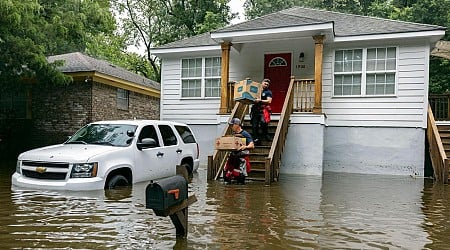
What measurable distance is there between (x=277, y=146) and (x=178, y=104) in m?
6.29

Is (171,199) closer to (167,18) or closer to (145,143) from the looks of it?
(145,143)

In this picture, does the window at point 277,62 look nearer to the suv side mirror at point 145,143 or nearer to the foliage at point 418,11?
the suv side mirror at point 145,143

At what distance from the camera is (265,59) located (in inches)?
598

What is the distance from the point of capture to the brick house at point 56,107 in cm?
1673

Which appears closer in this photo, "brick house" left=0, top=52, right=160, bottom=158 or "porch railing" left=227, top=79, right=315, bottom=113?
"porch railing" left=227, top=79, right=315, bottom=113

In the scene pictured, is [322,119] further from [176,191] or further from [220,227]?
[176,191]

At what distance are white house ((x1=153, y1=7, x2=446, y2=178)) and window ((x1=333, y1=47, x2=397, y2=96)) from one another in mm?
30

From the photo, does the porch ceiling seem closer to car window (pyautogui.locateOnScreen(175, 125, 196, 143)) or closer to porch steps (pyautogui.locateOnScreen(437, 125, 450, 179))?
car window (pyautogui.locateOnScreen(175, 125, 196, 143))

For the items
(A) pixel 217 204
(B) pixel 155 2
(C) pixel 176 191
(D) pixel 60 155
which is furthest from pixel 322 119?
(B) pixel 155 2

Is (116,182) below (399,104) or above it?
below

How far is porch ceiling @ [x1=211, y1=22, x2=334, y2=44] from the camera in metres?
12.2

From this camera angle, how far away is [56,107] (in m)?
17.2

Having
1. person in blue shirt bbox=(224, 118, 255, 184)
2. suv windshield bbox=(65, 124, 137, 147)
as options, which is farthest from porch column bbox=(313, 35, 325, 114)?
suv windshield bbox=(65, 124, 137, 147)

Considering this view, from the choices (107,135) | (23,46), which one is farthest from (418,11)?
(107,135)
